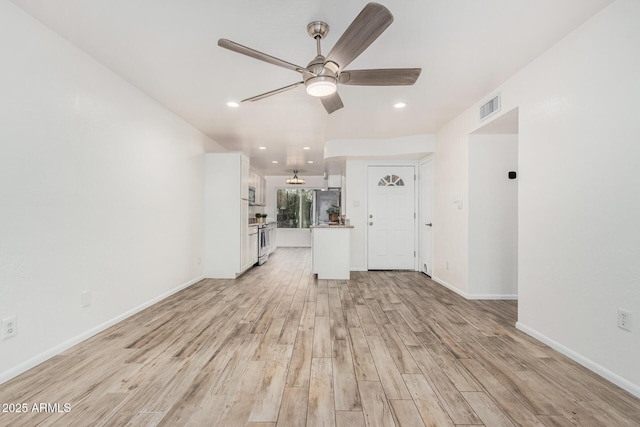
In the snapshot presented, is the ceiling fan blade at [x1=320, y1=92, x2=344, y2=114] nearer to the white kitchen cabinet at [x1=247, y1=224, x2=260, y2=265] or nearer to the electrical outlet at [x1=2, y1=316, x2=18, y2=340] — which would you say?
the electrical outlet at [x1=2, y1=316, x2=18, y2=340]

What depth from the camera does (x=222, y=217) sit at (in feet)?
15.4

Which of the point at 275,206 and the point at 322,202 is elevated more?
the point at 322,202

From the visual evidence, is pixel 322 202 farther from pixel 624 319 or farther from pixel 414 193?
pixel 624 319

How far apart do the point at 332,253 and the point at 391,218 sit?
4.92 ft

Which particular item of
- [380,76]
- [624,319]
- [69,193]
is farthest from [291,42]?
[624,319]

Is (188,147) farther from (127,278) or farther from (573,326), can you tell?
(573,326)

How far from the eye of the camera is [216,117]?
386 cm

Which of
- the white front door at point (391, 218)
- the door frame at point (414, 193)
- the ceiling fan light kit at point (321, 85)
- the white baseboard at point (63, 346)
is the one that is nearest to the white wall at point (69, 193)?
the white baseboard at point (63, 346)

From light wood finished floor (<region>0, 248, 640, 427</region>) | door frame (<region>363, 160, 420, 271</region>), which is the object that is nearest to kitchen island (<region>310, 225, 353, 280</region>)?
door frame (<region>363, 160, 420, 271</region>)

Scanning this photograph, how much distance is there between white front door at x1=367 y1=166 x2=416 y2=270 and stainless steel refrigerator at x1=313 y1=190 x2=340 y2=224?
392 cm

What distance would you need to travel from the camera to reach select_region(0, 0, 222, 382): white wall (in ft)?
6.02

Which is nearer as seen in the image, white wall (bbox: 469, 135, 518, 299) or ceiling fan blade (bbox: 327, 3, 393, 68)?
ceiling fan blade (bbox: 327, 3, 393, 68)

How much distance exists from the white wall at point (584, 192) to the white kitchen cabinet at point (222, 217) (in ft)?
12.7

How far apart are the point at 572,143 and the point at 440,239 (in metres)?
2.48
